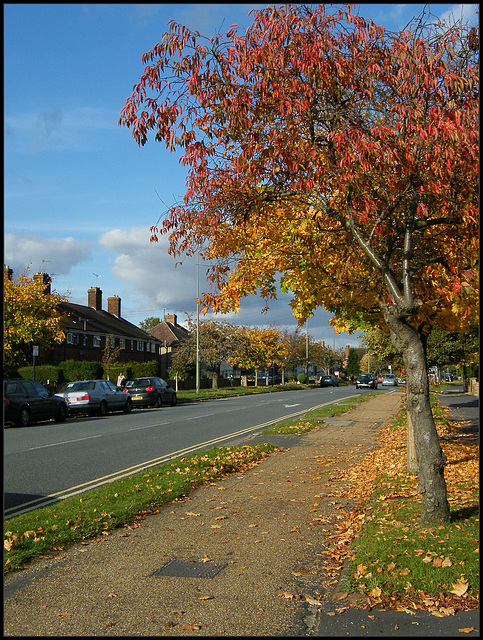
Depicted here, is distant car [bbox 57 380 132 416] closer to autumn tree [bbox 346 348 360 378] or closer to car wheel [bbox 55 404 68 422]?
car wheel [bbox 55 404 68 422]

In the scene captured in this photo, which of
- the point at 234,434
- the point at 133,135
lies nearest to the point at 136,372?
the point at 234,434

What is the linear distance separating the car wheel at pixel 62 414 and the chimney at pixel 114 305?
46111mm

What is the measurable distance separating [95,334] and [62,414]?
3470 cm

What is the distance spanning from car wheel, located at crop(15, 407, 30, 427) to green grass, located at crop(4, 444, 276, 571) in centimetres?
1164

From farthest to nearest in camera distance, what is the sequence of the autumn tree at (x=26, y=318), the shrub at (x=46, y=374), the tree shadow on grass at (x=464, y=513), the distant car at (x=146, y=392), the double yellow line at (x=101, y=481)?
the shrub at (x=46, y=374) < the autumn tree at (x=26, y=318) < the distant car at (x=146, y=392) < the double yellow line at (x=101, y=481) < the tree shadow on grass at (x=464, y=513)

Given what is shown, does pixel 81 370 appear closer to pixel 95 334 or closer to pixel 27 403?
pixel 95 334

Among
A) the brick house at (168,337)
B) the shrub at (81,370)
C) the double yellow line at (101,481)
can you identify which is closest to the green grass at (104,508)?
the double yellow line at (101,481)

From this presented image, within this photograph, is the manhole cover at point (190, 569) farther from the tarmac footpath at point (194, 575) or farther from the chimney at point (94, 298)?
the chimney at point (94, 298)

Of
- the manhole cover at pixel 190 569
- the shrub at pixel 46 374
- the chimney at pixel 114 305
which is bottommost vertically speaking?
the manhole cover at pixel 190 569

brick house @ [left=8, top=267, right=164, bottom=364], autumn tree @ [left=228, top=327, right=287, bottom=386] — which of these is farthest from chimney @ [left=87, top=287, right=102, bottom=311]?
autumn tree @ [left=228, top=327, right=287, bottom=386]

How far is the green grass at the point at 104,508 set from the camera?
5.98 metres

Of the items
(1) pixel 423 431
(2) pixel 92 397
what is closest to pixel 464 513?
(1) pixel 423 431

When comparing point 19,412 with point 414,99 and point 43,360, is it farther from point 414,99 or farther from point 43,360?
point 43,360

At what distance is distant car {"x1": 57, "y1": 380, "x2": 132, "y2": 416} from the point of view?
25.0 meters
